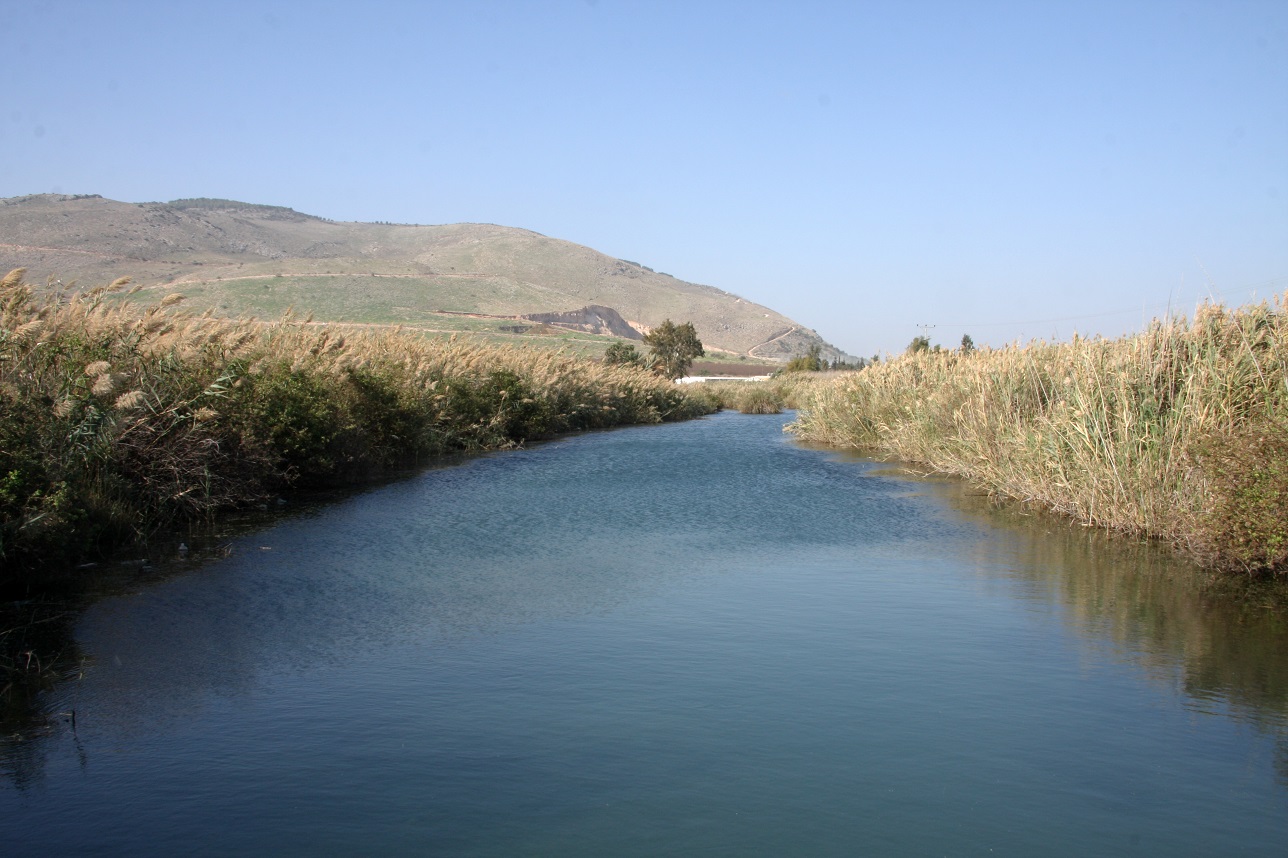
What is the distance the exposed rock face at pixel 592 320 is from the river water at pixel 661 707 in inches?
3495

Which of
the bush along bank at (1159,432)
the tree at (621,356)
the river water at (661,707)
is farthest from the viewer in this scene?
the tree at (621,356)

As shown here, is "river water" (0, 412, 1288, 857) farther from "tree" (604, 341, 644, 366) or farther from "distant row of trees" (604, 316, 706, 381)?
"distant row of trees" (604, 316, 706, 381)

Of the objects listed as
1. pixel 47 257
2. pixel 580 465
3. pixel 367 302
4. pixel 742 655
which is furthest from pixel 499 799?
pixel 47 257

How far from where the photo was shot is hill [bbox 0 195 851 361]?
80125 millimetres

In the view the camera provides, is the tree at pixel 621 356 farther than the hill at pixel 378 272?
No

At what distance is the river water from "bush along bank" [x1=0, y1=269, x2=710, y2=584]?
3.80 feet

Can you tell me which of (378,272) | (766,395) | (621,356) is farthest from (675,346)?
(378,272)

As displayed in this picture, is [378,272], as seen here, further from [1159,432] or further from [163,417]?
[1159,432]

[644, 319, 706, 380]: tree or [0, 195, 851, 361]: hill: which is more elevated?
[0, 195, 851, 361]: hill

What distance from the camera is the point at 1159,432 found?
11.9 meters

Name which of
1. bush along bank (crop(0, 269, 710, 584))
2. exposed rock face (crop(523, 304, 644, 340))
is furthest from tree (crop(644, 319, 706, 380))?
bush along bank (crop(0, 269, 710, 584))

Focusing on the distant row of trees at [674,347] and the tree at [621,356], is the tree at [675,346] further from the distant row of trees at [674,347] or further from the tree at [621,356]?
the tree at [621,356]

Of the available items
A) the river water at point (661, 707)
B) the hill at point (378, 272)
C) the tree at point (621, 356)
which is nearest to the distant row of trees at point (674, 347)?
the tree at point (621, 356)

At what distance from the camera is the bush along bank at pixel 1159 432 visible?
987 cm
